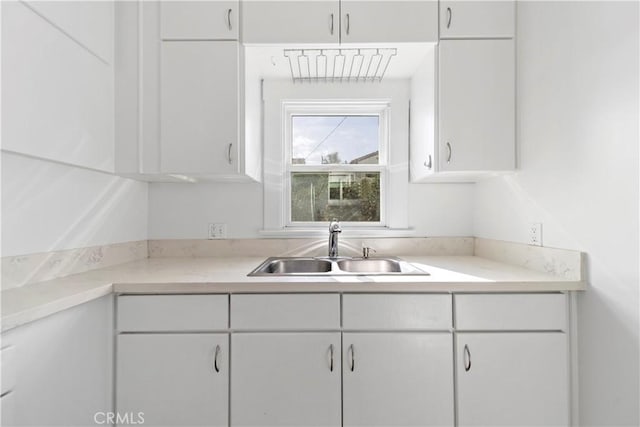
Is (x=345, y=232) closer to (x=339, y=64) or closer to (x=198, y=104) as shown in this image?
(x=339, y=64)

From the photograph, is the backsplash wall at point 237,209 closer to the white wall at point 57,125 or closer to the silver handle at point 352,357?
the white wall at point 57,125

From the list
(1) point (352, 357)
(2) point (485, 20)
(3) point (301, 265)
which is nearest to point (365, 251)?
(3) point (301, 265)

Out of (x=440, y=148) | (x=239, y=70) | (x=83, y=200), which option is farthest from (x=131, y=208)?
(x=440, y=148)

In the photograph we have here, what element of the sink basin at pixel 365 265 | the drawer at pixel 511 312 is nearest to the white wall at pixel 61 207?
the sink basin at pixel 365 265

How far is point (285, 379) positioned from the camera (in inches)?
52.7

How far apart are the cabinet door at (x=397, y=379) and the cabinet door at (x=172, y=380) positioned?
535 mm

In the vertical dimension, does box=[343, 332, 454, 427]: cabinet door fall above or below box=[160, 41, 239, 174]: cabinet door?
below

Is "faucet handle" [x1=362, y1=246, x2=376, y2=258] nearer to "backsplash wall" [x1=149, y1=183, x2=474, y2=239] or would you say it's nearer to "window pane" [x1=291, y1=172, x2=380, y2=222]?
"backsplash wall" [x1=149, y1=183, x2=474, y2=239]

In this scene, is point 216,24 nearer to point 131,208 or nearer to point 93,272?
point 131,208

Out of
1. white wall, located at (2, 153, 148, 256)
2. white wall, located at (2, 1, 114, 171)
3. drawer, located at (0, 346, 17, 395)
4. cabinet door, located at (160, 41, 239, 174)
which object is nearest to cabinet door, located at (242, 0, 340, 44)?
cabinet door, located at (160, 41, 239, 174)

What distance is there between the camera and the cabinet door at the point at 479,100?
1.64 metres

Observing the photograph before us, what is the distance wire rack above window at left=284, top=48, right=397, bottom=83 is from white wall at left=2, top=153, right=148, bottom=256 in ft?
4.02

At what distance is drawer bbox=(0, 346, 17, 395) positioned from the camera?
893mm

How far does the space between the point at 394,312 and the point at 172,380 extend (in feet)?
3.20
